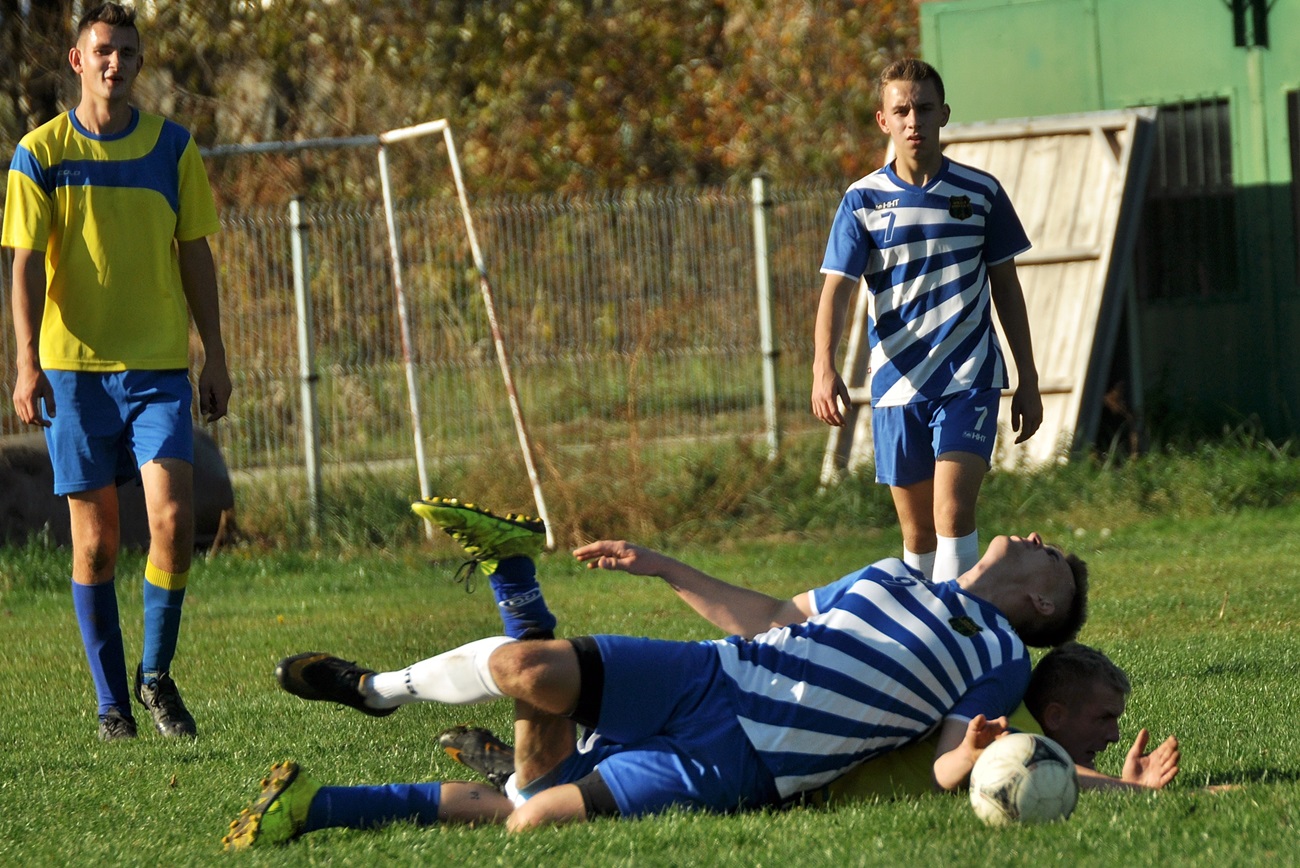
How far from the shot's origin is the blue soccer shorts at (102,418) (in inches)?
236

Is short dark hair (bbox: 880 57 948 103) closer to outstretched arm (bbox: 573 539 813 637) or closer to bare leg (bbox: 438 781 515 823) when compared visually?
outstretched arm (bbox: 573 539 813 637)

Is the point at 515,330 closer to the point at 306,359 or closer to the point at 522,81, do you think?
the point at 306,359

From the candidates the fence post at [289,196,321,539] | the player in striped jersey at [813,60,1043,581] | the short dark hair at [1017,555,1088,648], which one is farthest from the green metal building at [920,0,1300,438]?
the short dark hair at [1017,555,1088,648]

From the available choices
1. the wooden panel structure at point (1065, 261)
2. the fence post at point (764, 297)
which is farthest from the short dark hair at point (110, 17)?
A: the fence post at point (764, 297)

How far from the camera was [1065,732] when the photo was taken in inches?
174

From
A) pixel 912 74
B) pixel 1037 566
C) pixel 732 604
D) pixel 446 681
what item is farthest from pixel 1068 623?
pixel 912 74

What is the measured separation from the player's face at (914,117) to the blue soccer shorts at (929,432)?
877 millimetres

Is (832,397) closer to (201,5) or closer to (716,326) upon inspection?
(716,326)

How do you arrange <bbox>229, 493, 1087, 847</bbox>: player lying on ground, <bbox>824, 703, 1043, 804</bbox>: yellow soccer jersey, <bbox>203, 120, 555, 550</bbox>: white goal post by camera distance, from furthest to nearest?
<bbox>203, 120, 555, 550</bbox>: white goal post < <bbox>824, 703, 1043, 804</bbox>: yellow soccer jersey < <bbox>229, 493, 1087, 847</bbox>: player lying on ground

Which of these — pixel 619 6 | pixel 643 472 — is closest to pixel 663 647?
pixel 643 472

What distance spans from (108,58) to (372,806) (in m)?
2.96

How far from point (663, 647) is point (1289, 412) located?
9628 mm

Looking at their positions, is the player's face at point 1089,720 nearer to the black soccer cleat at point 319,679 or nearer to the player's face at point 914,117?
the black soccer cleat at point 319,679

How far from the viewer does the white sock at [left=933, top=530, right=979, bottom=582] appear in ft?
19.5
